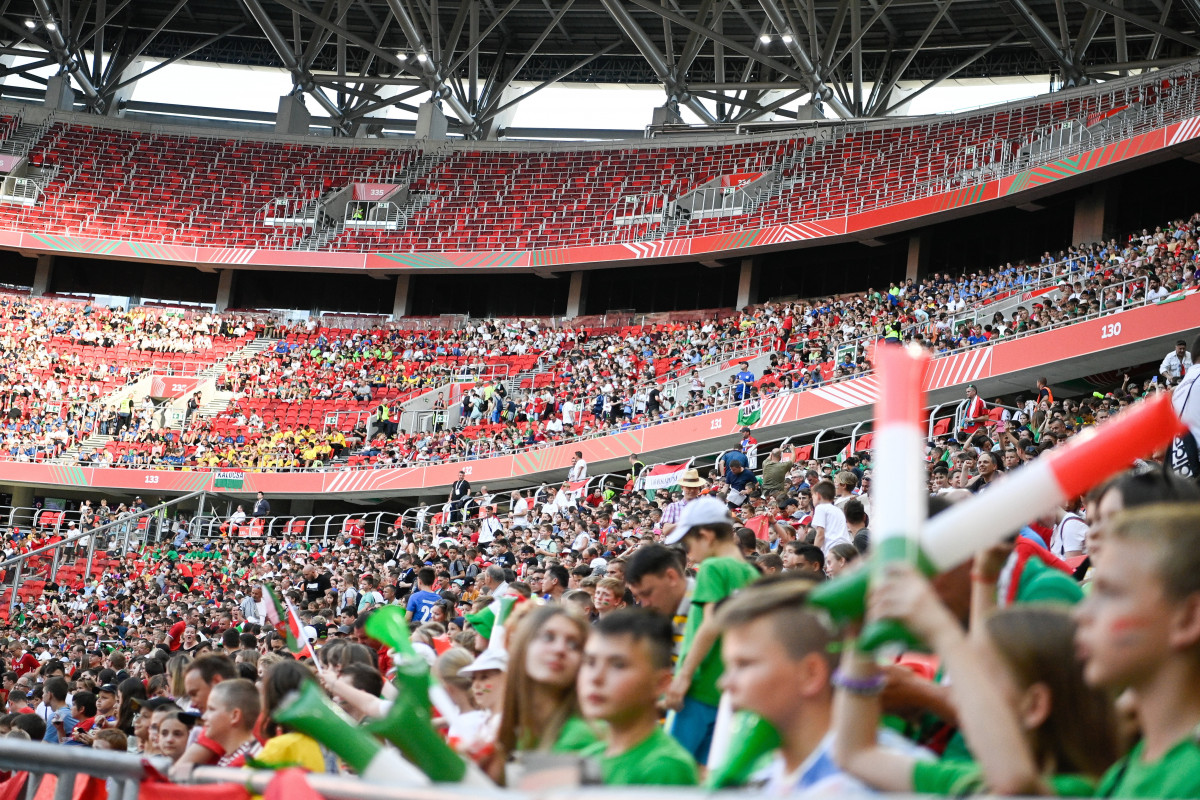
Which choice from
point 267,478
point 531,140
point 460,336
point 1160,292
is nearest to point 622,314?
point 460,336

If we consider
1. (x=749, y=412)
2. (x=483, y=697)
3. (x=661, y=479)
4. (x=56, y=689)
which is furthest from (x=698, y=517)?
(x=749, y=412)

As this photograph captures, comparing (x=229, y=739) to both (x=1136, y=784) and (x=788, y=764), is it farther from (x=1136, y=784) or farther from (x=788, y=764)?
(x=1136, y=784)

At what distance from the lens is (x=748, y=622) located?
7.61ft

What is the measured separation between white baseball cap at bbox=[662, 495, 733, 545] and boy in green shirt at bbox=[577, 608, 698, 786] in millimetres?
1326

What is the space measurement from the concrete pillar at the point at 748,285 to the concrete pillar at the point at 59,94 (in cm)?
2111

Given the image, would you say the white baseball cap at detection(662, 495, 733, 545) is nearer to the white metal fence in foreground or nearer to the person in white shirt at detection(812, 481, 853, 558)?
the white metal fence in foreground

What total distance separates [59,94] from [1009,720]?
1592 inches

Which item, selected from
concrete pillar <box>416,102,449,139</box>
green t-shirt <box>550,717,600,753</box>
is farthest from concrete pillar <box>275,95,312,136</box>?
green t-shirt <box>550,717,600,753</box>

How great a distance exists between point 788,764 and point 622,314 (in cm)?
3140

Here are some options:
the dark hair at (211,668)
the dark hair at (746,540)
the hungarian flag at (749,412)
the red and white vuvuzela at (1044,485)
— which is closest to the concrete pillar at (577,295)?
the hungarian flag at (749,412)

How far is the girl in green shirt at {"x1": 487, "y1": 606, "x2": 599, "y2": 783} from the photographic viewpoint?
3234mm

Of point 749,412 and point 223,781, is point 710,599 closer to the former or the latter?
point 223,781

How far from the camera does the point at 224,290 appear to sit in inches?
1435

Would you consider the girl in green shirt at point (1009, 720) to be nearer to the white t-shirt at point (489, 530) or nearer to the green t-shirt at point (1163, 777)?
the green t-shirt at point (1163, 777)
